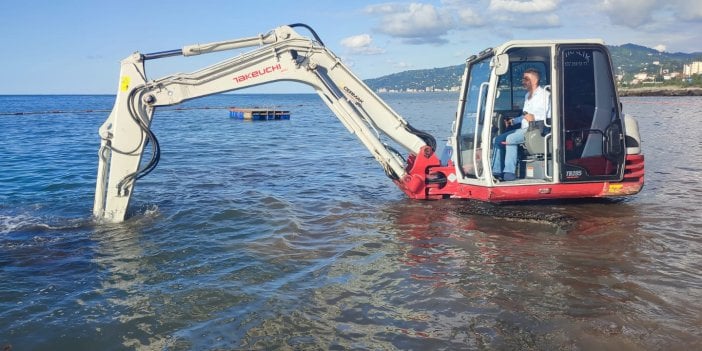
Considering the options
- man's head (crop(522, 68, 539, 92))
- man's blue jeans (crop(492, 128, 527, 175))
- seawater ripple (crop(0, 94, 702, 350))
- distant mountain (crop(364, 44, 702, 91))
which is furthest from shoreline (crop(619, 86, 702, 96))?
man's blue jeans (crop(492, 128, 527, 175))

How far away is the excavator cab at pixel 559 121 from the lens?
8.41 metres

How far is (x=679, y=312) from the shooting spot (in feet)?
16.4

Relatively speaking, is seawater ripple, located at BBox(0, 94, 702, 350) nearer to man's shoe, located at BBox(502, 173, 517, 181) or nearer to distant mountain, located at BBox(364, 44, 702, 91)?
man's shoe, located at BBox(502, 173, 517, 181)

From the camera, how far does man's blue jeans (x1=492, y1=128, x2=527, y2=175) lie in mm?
8703

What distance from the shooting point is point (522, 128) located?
875 centimetres

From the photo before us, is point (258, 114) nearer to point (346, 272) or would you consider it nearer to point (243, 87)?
point (243, 87)

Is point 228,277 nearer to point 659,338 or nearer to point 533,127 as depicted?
point 659,338

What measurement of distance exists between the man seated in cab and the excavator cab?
0.09 meters

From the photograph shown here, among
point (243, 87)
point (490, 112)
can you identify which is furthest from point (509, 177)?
point (243, 87)

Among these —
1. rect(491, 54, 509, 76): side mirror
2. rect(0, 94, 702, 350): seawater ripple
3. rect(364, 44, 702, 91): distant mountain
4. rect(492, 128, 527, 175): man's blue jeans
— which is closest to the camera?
rect(0, 94, 702, 350): seawater ripple

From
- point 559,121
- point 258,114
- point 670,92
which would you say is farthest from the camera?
point 670,92

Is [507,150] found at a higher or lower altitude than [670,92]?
lower

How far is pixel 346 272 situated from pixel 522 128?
409 cm

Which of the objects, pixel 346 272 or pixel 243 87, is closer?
pixel 346 272
